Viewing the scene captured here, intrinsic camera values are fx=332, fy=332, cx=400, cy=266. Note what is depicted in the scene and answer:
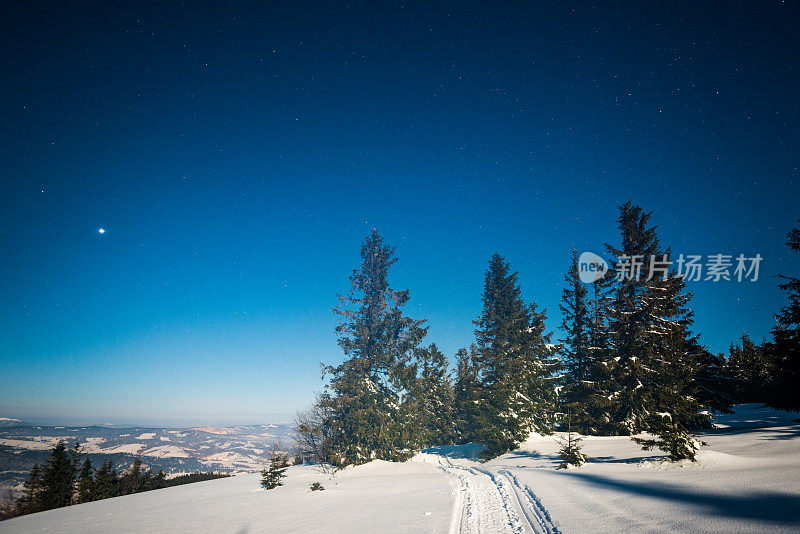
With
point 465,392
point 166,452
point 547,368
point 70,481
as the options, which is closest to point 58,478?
point 70,481

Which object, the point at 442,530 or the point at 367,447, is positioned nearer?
the point at 442,530

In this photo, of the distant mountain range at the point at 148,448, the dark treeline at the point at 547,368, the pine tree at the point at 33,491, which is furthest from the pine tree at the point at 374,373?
the distant mountain range at the point at 148,448

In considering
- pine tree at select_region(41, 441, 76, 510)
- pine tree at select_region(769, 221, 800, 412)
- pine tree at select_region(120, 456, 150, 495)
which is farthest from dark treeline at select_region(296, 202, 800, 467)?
pine tree at select_region(41, 441, 76, 510)

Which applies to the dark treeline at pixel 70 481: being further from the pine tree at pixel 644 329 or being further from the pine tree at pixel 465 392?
the pine tree at pixel 644 329

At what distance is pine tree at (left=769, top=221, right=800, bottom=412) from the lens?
13.6 m

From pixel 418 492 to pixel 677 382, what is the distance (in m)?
12.9

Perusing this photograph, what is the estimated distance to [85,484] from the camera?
2188 cm

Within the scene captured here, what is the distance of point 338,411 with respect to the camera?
68.3 ft

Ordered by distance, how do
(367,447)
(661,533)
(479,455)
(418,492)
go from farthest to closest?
(479,455), (367,447), (418,492), (661,533)

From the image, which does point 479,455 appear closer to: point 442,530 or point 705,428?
point 705,428

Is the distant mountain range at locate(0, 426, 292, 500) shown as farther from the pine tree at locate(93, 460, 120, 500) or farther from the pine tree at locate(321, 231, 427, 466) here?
the pine tree at locate(321, 231, 427, 466)

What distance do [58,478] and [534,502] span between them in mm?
35347

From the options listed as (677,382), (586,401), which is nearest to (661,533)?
(677,382)

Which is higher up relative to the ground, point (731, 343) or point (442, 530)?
point (731, 343)
